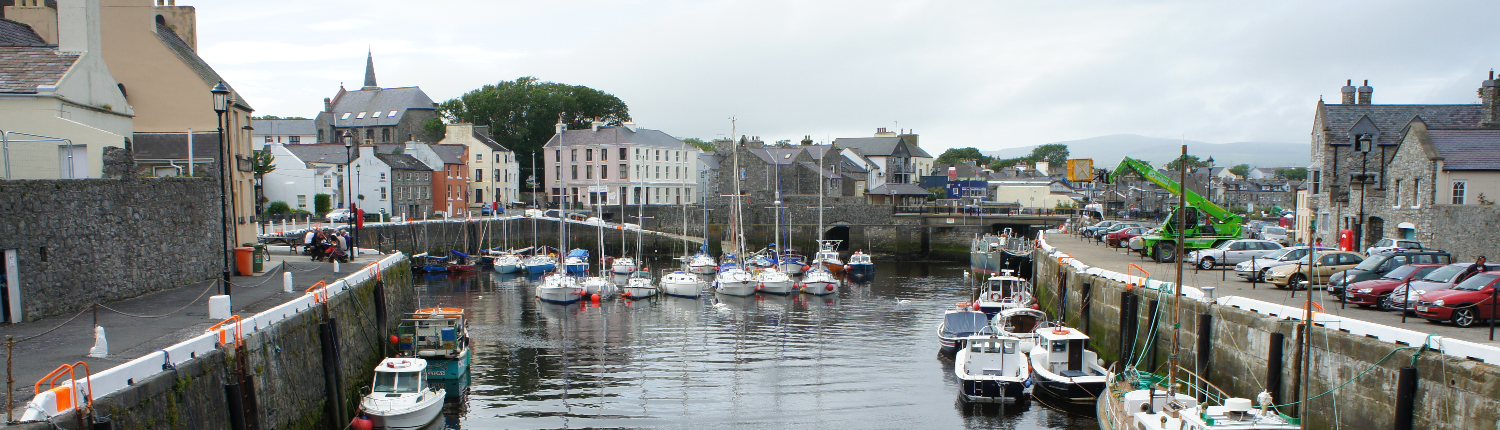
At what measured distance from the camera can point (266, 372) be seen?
1572cm

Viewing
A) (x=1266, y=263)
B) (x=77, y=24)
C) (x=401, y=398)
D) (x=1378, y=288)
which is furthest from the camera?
(x=1266, y=263)

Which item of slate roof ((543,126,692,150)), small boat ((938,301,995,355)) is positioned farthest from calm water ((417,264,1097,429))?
slate roof ((543,126,692,150))

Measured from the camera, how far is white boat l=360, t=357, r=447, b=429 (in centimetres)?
1834

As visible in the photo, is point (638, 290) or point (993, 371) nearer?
point (993, 371)

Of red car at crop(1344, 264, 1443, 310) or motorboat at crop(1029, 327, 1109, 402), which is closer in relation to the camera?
red car at crop(1344, 264, 1443, 310)

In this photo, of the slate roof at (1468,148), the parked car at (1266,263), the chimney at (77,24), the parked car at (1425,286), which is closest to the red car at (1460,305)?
the parked car at (1425,286)

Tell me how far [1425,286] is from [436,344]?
2228cm

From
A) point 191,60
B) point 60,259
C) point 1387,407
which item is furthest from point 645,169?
point 1387,407

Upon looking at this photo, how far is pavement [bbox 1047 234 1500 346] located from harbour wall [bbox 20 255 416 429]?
19.5 metres

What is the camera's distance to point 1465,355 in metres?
13.0

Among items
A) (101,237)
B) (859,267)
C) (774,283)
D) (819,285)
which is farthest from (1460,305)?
(859,267)

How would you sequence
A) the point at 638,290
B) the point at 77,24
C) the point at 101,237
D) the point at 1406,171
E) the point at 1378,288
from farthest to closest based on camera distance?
the point at 638,290 < the point at 1406,171 < the point at 77,24 < the point at 1378,288 < the point at 101,237

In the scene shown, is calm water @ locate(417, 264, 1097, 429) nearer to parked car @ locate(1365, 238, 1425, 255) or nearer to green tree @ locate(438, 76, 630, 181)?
parked car @ locate(1365, 238, 1425, 255)

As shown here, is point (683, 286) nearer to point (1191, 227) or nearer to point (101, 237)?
point (1191, 227)
